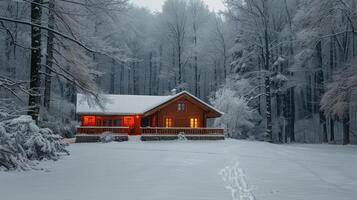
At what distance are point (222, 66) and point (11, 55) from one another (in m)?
29.8

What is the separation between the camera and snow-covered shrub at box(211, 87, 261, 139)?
31.7m

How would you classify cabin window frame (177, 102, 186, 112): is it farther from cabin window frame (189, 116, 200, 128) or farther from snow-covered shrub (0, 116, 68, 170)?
snow-covered shrub (0, 116, 68, 170)

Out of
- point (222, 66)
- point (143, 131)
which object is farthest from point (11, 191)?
point (222, 66)

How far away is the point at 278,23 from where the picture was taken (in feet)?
110

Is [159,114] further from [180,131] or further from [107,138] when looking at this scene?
[107,138]

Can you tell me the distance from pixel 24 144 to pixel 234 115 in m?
24.3

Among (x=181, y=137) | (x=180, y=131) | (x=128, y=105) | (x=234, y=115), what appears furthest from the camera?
(x=234, y=115)

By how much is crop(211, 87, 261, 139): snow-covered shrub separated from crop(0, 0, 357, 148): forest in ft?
0.36

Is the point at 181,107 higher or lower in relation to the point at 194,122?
higher

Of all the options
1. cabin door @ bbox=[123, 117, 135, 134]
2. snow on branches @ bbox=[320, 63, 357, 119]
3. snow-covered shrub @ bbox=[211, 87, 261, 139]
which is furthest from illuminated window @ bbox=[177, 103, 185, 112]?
snow on branches @ bbox=[320, 63, 357, 119]

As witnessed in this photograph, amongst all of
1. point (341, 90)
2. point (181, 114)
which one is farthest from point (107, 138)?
point (341, 90)

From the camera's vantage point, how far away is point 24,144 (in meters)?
9.96

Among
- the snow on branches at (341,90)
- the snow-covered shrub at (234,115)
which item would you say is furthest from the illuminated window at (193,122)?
the snow on branches at (341,90)

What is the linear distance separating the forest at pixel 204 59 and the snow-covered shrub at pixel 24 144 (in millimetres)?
392
